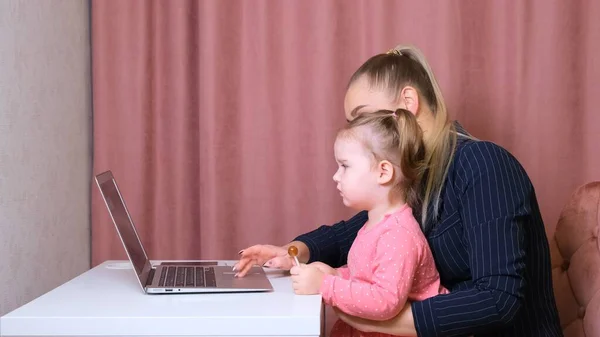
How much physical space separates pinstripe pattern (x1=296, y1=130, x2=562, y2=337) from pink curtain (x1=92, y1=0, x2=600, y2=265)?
0.67 m

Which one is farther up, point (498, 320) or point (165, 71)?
point (165, 71)

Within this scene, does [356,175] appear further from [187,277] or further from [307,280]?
[187,277]

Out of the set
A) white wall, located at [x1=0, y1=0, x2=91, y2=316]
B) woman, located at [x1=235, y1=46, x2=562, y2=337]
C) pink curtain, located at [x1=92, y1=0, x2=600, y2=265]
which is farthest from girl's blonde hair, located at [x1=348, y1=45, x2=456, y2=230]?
white wall, located at [x1=0, y1=0, x2=91, y2=316]

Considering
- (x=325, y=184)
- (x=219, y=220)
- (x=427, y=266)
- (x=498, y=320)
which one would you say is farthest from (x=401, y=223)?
(x=219, y=220)

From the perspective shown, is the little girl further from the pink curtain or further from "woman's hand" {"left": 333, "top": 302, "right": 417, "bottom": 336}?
the pink curtain

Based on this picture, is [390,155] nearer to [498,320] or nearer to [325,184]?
[498,320]

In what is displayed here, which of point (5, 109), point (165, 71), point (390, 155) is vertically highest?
point (165, 71)

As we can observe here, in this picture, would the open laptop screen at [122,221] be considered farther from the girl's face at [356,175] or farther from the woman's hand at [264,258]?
the girl's face at [356,175]

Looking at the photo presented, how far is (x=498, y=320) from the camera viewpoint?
3.95ft

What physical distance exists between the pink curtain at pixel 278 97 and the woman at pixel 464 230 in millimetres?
484

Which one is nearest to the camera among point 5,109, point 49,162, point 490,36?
point 5,109

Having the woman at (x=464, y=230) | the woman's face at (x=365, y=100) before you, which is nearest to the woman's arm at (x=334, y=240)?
the woman at (x=464, y=230)

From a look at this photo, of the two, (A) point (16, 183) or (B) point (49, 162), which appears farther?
(B) point (49, 162)

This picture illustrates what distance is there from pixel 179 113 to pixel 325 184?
0.48 m
